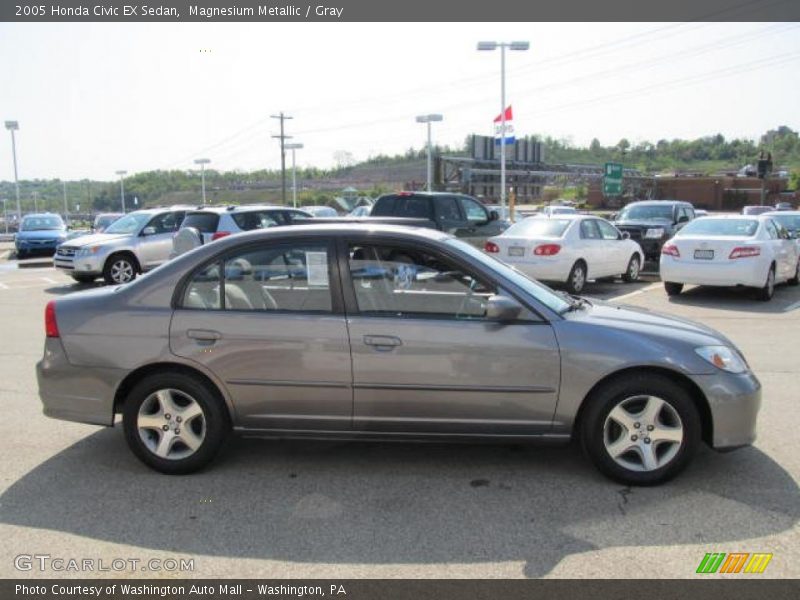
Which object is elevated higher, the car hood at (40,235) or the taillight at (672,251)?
the car hood at (40,235)

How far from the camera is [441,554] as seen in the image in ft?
11.2

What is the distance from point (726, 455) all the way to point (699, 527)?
4.00 ft

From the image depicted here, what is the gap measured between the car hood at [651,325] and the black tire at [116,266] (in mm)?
13327

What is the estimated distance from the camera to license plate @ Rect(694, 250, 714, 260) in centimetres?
1213

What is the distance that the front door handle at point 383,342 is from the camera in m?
4.21

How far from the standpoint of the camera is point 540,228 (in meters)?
14.0

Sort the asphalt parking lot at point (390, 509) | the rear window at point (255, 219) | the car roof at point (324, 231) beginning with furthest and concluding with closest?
the rear window at point (255, 219), the car roof at point (324, 231), the asphalt parking lot at point (390, 509)

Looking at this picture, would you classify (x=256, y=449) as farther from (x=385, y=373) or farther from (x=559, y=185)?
(x=559, y=185)

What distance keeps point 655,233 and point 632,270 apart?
263cm

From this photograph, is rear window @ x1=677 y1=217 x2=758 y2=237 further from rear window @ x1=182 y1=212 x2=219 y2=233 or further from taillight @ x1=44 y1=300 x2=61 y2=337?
taillight @ x1=44 y1=300 x2=61 y2=337

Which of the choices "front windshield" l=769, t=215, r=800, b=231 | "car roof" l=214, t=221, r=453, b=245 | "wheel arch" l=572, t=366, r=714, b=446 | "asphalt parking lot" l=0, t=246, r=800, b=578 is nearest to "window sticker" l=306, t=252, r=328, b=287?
"car roof" l=214, t=221, r=453, b=245

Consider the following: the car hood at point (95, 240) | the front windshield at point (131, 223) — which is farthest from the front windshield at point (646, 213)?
the car hood at point (95, 240)

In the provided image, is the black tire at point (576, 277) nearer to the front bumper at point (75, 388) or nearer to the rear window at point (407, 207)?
the rear window at point (407, 207)

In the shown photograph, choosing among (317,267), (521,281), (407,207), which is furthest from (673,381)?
(407,207)
